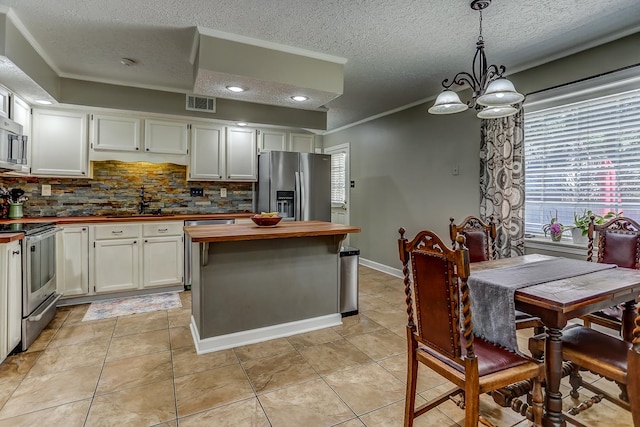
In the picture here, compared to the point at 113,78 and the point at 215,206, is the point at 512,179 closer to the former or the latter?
the point at 215,206

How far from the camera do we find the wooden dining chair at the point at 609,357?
1400mm

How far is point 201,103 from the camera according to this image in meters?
4.40

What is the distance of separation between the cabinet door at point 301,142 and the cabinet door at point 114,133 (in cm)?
207

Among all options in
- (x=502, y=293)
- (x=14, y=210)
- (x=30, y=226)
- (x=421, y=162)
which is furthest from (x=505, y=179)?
(x=14, y=210)

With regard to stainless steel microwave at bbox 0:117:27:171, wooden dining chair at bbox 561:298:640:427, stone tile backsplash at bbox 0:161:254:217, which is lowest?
wooden dining chair at bbox 561:298:640:427

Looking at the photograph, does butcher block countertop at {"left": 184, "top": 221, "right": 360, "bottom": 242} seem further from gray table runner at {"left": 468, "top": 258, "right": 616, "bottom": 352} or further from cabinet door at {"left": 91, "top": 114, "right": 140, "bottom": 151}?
cabinet door at {"left": 91, "top": 114, "right": 140, "bottom": 151}

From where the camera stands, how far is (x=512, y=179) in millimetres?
3334

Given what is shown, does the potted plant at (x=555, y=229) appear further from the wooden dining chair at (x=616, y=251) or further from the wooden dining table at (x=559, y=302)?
Result: the wooden dining table at (x=559, y=302)

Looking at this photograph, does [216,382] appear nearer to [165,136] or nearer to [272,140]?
[165,136]

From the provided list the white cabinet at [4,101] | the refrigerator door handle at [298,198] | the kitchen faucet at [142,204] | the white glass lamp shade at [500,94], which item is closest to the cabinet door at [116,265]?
the kitchen faucet at [142,204]

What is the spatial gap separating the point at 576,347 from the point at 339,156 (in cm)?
525

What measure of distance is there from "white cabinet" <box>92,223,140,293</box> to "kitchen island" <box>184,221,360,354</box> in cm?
155

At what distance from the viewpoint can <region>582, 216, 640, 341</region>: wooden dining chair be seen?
2.23 meters

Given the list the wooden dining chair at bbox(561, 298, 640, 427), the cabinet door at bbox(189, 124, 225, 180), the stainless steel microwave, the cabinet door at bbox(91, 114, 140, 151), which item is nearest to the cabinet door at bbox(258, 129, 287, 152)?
the cabinet door at bbox(189, 124, 225, 180)
